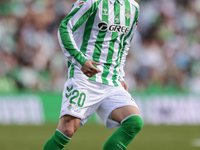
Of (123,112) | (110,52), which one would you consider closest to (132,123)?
(123,112)

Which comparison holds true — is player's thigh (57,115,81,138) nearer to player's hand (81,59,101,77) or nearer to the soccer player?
the soccer player

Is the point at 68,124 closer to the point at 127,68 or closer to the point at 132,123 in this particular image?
the point at 132,123

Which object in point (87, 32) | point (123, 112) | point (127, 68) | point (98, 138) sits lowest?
point (127, 68)

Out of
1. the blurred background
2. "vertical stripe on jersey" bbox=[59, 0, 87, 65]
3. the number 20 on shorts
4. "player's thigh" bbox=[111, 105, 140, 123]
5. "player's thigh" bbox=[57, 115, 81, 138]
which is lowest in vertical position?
the blurred background

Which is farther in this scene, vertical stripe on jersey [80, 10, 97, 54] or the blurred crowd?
the blurred crowd

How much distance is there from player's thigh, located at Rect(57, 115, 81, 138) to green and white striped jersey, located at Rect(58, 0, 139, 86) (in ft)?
1.44

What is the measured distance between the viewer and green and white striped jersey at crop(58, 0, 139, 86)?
13.9 feet

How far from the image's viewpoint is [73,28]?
4227 mm

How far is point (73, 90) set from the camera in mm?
4281

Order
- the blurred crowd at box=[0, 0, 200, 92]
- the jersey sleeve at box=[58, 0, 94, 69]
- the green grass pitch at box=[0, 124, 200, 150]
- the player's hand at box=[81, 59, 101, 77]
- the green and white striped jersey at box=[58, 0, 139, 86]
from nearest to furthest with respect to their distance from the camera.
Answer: the player's hand at box=[81, 59, 101, 77]
the jersey sleeve at box=[58, 0, 94, 69]
the green and white striped jersey at box=[58, 0, 139, 86]
the green grass pitch at box=[0, 124, 200, 150]
the blurred crowd at box=[0, 0, 200, 92]

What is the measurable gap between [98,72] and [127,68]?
865 centimetres

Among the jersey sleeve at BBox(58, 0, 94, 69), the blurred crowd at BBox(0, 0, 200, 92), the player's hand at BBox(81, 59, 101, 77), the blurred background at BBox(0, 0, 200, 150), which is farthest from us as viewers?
the blurred crowd at BBox(0, 0, 200, 92)

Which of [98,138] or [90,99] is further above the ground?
[90,99]

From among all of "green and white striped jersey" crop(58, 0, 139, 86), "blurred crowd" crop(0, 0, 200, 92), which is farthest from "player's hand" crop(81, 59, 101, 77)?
"blurred crowd" crop(0, 0, 200, 92)
